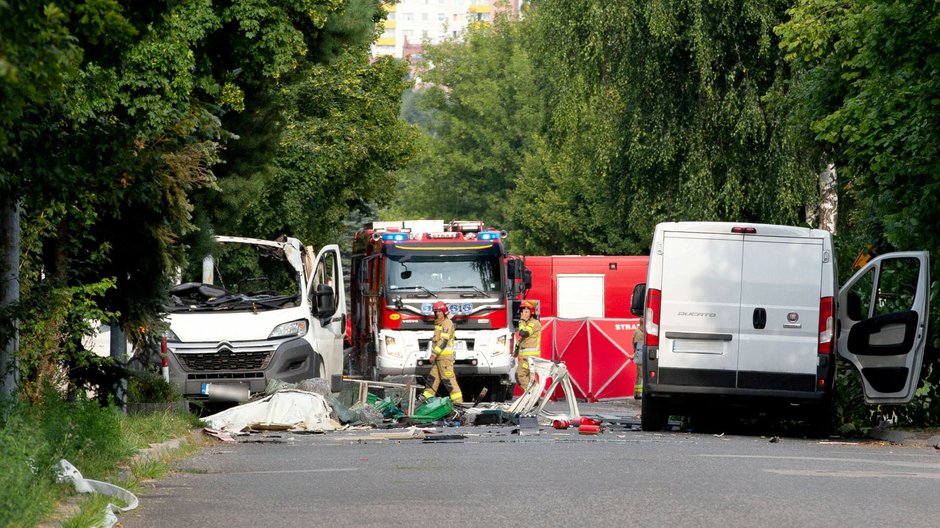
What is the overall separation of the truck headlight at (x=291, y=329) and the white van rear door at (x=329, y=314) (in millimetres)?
244

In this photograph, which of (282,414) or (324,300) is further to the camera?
(324,300)

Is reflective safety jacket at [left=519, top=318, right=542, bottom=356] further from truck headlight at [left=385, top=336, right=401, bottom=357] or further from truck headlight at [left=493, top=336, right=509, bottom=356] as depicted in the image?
truck headlight at [left=385, top=336, right=401, bottom=357]

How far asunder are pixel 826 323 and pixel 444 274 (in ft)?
31.1

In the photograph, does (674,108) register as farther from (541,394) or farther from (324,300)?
(324,300)

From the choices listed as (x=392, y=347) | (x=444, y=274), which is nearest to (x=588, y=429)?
(x=392, y=347)

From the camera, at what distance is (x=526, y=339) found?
28016 millimetres

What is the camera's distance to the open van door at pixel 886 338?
17500mm

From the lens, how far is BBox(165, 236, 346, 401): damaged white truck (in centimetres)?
2106

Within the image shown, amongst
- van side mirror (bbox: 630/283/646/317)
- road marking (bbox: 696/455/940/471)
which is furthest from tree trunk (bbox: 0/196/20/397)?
van side mirror (bbox: 630/283/646/317)

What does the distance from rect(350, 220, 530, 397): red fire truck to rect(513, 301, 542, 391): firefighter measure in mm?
860

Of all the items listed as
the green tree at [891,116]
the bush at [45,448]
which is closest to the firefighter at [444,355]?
the green tree at [891,116]

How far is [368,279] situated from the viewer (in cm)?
2764

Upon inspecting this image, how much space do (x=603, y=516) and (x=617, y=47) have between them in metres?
23.6

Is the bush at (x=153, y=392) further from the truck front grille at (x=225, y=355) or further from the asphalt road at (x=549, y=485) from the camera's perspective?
the asphalt road at (x=549, y=485)
